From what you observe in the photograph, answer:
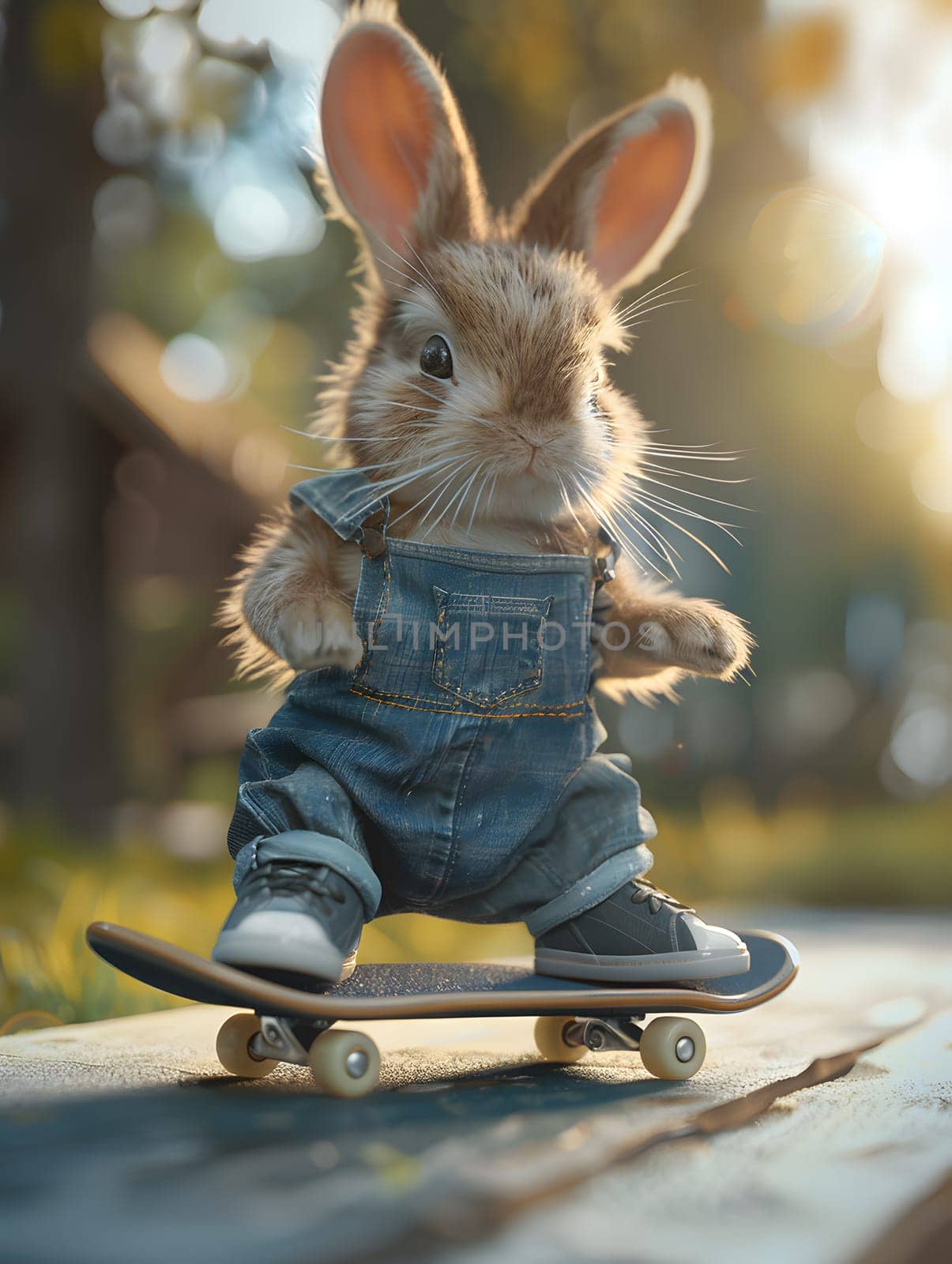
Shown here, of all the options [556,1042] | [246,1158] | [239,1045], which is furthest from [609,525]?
[246,1158]

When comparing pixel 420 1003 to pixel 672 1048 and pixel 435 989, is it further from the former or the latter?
pixel 672 1048

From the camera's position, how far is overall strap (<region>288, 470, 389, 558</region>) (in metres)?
1.82

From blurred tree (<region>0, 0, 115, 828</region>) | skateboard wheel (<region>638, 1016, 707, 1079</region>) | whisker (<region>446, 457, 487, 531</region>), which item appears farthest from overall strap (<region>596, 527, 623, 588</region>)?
blurred tree (<region>0, 0, 115, 828</region>)

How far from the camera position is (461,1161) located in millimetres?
1260

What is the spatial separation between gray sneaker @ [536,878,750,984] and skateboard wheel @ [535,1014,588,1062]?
0.19 m

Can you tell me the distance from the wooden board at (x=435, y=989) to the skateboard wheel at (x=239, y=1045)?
138 millimetres

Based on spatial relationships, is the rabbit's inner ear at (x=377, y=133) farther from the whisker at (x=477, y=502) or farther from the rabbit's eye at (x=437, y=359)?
the whisker at (x=477, y=502)

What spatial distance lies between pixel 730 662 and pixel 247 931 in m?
0.88

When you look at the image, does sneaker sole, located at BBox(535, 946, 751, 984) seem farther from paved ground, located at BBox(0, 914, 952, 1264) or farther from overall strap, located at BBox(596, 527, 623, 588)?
overall strap, located at BBox(596, 527, 623, 588)

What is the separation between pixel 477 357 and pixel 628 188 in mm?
611

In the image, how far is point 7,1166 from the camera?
129cm

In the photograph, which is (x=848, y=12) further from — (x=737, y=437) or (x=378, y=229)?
(x=378, y=229)

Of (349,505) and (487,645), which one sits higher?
(349,505)

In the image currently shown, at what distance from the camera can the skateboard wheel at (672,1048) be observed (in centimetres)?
180
